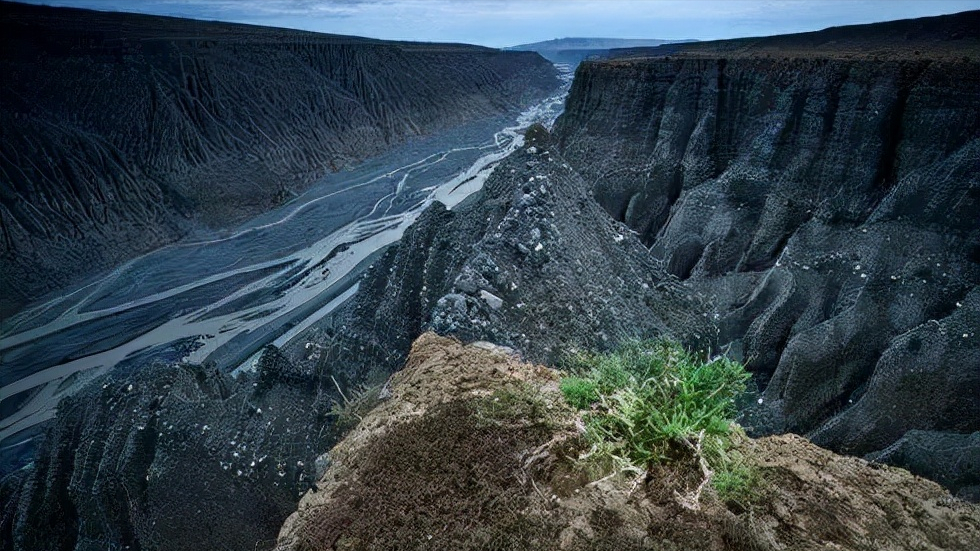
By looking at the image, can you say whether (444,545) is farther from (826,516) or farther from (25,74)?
(25,74)

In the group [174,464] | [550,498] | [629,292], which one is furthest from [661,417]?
[174,464]

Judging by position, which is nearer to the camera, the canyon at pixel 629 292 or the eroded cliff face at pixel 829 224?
the canyon at pixel 629 292

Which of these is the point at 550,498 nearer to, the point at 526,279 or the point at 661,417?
the point at 661,417

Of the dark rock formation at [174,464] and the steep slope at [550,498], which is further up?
the steep slope at [550,498]

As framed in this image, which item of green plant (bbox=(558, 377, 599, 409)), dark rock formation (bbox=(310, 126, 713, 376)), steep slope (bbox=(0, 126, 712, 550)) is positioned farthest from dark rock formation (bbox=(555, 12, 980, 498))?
green plant (bbox=(558, 377, 599, 409))

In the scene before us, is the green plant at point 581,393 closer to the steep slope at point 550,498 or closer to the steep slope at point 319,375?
the steep slope at point 550,498

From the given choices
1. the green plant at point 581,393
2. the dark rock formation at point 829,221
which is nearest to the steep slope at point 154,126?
the dark rock formation at point 829,221

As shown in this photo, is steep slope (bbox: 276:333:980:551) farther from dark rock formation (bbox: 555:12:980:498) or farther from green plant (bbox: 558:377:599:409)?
dark rock formation (bbox: 555:12:980:498)
